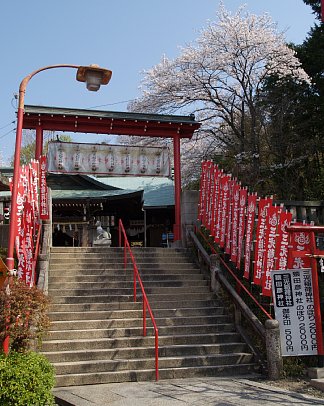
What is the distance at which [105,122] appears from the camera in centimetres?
1608

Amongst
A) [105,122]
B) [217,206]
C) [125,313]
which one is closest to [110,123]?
[105,122]

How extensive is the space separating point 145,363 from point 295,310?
314 cm

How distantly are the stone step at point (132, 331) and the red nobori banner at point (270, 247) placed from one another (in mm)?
1435

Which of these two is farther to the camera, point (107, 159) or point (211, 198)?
point (107, 159)

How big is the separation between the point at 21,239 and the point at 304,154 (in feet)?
44.9

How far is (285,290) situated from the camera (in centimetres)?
924

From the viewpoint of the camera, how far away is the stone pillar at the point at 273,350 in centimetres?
885

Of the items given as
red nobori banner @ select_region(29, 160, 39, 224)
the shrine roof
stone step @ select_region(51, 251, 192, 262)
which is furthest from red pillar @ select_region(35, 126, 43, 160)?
stone step @ select_region(51, 251, 192, 262)

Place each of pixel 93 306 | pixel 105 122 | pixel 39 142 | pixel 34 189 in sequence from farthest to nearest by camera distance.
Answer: pixel 105 122, pixel 39 142, pixel 34 189, pixel 93 306

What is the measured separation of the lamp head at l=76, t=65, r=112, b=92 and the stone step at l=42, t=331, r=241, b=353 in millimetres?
5080

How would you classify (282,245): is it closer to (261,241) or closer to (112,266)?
(261,241)

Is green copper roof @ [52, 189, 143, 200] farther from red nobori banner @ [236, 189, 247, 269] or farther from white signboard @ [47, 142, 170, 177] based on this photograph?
red nobori banner @ [236, 189, 247, 269]

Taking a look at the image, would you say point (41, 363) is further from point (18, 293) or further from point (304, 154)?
point (304, 154)

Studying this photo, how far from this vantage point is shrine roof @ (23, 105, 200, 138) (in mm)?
15562
